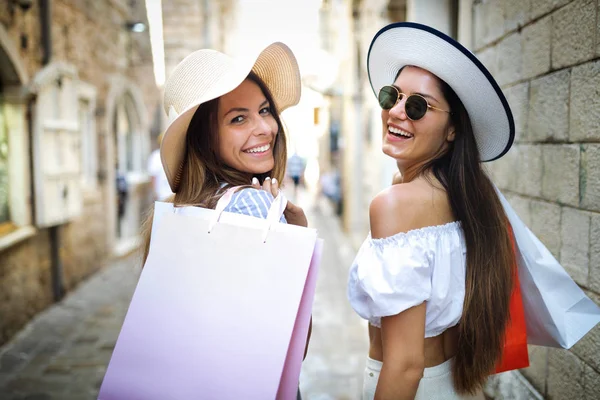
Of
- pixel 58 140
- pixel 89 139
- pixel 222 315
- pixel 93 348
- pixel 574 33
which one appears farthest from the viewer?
pixel 89 139

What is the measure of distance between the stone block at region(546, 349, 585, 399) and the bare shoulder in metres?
1.09

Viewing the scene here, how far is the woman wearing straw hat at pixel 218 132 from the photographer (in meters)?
1.53

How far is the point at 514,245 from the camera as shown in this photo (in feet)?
5.22

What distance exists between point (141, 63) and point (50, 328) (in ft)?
18.9

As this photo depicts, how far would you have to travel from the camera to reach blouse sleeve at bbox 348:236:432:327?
1372mm

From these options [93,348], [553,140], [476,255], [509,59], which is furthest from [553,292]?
[93,348]

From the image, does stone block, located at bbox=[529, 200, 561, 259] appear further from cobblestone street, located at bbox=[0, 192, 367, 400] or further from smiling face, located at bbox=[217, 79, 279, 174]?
cobblestone street, located at bbox=[0, 192, 367, 400]

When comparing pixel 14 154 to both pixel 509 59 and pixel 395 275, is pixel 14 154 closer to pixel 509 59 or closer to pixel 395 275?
pixel 509 59

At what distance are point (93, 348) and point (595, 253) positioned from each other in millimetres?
4236

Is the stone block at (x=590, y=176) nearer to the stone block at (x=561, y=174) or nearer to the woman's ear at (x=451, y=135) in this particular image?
the stone block at (x=561, y=174)

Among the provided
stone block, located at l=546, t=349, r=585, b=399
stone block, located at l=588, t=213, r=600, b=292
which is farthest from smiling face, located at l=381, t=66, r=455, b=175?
stone block, located at l=546, t=349, r=585, b=399

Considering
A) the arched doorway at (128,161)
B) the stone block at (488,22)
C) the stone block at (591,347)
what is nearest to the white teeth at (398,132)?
the stone block at (591,347)

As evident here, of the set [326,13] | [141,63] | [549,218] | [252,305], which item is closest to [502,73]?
[549,218]

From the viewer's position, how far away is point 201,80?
1.56m
